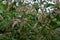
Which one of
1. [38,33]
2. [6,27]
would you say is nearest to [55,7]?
[38,33]

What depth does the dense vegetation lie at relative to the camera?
11.8 ft

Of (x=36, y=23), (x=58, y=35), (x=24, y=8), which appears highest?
(x=24, y=8)

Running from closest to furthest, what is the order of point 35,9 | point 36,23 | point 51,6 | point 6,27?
point 6,27 < point 36,23 < point 35,9 < point 51,6

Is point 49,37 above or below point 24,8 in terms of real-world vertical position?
below

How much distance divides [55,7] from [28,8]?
75cm

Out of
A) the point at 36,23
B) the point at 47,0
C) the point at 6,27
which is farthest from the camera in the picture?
the point at 47,0

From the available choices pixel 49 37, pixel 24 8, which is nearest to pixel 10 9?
pixel 24 8

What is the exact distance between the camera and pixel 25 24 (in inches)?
144

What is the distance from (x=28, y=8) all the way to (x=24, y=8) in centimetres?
11

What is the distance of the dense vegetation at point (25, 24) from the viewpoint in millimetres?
3611

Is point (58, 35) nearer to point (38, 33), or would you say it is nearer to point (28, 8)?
point (38, 33)

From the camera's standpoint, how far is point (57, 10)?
15.0 feet

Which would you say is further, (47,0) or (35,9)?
(47,0)

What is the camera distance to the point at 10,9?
4035 mm
